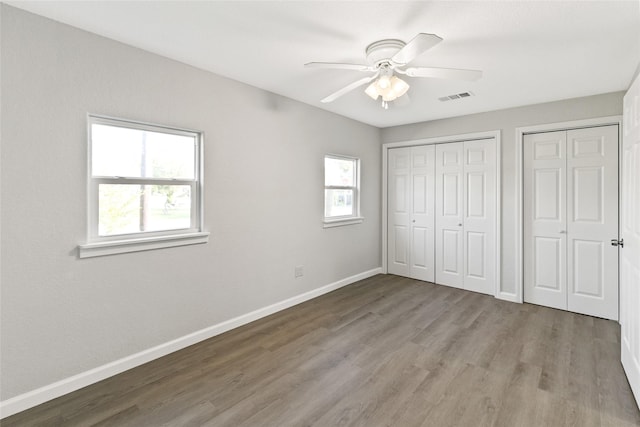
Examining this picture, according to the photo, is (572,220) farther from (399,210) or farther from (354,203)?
(354,203)

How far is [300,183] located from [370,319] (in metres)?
1.80

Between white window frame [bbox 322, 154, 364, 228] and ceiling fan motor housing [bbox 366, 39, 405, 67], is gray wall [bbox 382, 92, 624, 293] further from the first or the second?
ceiling fan motor housing [bbox 366, 39, 405, 67]

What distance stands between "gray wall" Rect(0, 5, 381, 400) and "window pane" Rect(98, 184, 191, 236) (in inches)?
6.7

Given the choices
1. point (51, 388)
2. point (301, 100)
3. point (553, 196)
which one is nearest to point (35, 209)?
point (51, 388)

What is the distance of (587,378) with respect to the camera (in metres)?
2.33

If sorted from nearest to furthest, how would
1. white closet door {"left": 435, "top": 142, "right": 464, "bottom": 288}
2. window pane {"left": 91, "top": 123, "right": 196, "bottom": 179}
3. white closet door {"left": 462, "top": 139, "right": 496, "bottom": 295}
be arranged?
1. window pane {"left": 91, "top": 123, "right": 196, "bottom": 179}
2. white closet door {"left": 462, "top": 139, "right": 496, "bottom": 295}
3. white closet door {"left": 435, "top": 142, "right": 464, "bottom": 288}

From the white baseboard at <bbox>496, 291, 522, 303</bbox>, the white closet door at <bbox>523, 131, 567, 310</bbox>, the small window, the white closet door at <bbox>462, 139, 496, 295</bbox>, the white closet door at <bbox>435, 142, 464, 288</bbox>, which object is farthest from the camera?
the white closet door at <bbox>435, 142, 464, 288</bbox>

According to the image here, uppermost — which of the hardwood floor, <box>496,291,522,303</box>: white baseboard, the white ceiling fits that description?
the white ceiling

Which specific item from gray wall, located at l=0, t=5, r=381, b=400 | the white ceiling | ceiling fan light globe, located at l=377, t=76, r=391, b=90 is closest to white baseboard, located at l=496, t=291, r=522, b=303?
the white ceiling

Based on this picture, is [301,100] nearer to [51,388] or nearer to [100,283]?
[100,283]

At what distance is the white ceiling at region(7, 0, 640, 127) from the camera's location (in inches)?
75.2

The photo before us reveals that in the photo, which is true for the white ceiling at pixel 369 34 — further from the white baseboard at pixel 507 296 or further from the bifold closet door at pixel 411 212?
the white baseboard at pixel 507 296

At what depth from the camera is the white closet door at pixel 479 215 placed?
167 inches

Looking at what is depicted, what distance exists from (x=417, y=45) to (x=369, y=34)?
55cm
